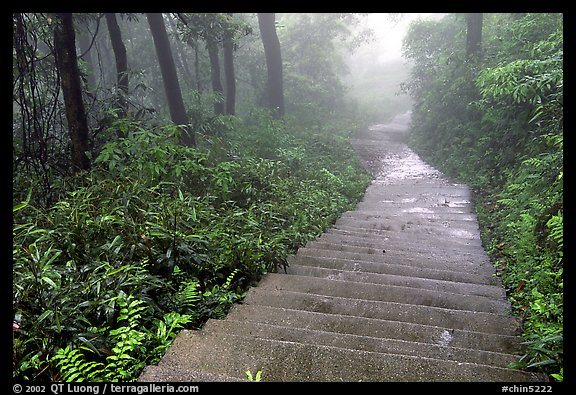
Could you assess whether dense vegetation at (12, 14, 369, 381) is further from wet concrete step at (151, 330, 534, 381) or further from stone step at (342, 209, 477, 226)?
stone step at (342, 209, 477, 226)

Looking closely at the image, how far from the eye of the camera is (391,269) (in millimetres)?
5184

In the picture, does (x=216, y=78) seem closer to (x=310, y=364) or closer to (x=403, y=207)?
(x=403, y=207)

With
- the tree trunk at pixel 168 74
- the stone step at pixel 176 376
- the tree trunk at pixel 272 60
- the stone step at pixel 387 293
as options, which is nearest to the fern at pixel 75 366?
the stone step at pixel 176 376

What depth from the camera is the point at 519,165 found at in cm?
867

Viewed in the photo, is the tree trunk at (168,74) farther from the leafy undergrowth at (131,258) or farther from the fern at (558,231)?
the fern at (558,231)

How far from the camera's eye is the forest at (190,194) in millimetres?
2885

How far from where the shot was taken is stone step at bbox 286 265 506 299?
4.45m

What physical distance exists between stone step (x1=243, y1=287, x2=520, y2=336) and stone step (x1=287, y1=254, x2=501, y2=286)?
124 centimetres

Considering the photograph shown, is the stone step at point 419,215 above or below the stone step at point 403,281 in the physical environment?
below

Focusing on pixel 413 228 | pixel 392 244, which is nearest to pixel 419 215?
pixel 413 228

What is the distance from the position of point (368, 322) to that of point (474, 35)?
14019 mm

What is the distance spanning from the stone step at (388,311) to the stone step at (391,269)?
1.24m

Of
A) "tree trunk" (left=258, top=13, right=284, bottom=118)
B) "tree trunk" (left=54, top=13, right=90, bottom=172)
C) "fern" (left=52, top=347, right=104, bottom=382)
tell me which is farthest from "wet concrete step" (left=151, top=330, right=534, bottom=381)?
"tree trunk" (left=258, top=13, right=284, bottom=118)

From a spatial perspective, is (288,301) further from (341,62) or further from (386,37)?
(386,37)
